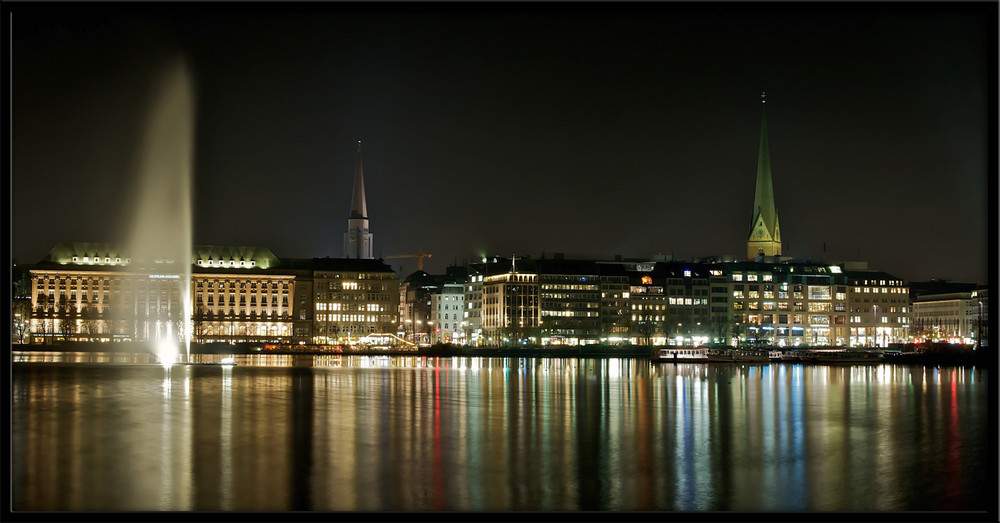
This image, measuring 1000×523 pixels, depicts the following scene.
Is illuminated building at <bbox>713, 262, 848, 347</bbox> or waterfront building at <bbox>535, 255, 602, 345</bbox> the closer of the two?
waterfront building at <bbox>535, 255, 602, 345</bbox>

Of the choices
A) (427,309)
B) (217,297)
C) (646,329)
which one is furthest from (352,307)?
(646,329)

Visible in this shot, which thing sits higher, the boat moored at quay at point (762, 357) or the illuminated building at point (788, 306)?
the illuminated building at point (788, 306)

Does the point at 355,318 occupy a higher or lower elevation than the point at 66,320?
lower

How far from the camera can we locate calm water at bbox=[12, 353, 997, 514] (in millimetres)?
23812

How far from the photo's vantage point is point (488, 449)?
31422mm

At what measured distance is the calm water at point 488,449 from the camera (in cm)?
2381

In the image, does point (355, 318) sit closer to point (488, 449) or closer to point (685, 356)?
point (685, 356)

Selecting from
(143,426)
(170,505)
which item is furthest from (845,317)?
(170,505)

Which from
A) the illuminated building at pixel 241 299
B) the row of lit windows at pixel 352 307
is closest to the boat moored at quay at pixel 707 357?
the row of lit windows at pixel 352 307

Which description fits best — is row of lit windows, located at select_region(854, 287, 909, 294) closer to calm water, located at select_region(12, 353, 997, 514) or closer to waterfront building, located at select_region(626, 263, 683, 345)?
waterfront building, located at select_region(626, 263, 683, 345)

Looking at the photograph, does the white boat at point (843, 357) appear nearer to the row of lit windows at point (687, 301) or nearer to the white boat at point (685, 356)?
the white boat at point (685, 356)

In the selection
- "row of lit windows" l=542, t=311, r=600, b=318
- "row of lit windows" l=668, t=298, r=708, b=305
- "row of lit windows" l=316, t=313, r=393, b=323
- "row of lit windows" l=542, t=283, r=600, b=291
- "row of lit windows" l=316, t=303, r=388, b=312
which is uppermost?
"row of lit windows" l=542, t=283, r=600, b=291

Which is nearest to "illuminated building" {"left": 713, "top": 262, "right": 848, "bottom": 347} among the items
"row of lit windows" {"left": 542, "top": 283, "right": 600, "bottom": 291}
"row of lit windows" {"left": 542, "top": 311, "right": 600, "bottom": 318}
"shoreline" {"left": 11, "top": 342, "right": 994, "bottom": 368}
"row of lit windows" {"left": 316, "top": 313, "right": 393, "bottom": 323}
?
"row of lit windows" {"left": 542, "top": 311, "right": 600, "bottom": 318}

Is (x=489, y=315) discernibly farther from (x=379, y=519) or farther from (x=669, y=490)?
(x=379, y=519)
